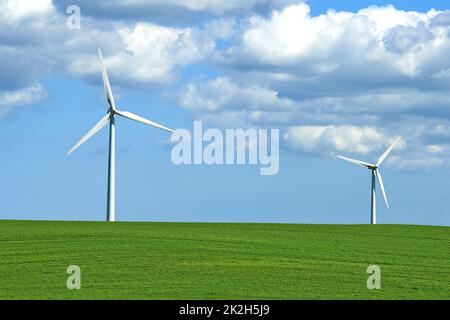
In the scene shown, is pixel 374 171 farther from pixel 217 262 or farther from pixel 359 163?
pixel 217 262

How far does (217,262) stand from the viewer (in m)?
29.9

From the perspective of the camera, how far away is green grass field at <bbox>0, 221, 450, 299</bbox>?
24.2 m

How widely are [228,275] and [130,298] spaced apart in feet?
17.3

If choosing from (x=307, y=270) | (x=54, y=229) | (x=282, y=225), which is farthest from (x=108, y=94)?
(x=307, y=270)

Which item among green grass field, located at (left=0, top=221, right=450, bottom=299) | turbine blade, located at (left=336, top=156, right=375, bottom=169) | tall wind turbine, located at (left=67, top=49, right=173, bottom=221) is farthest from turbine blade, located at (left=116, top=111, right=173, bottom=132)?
turbine blade, located at (left=336, top=156, right=375, bottom=169)

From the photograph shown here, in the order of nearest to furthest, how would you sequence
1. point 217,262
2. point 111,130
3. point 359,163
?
1. point 217,262
2. point 111,130
3. point 359,163

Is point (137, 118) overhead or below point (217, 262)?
overhead

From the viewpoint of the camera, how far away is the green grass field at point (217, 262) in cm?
2416

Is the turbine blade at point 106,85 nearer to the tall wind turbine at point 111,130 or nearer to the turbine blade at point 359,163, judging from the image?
the tall wind turbine at point 111,130

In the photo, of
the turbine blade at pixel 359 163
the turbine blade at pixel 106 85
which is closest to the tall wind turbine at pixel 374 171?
the turbine blade at pixel 359 163

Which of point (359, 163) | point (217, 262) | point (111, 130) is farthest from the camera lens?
point (359, 163)

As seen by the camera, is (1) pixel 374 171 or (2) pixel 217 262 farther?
(1) pixel 374 171

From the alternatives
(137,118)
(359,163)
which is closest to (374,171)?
(359,163)
